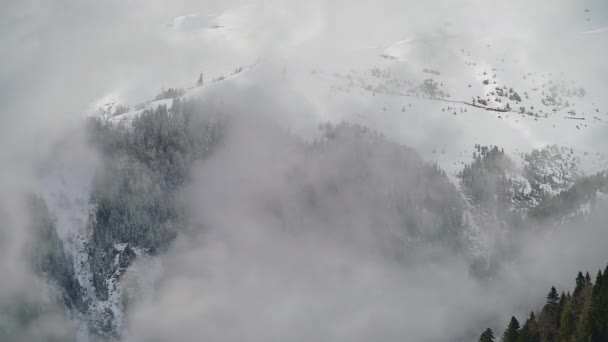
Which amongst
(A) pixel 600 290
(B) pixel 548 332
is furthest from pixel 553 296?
(A) pixel 600 290

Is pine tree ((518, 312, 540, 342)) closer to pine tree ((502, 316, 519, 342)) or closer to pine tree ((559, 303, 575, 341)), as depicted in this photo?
pine tree ((502, 316, 519, 342))

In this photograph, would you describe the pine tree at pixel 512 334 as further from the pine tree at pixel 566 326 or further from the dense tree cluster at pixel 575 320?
the pine tree at pixel 566 326

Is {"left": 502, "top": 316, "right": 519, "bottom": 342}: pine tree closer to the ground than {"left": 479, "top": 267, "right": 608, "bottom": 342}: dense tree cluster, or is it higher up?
closer to the ground

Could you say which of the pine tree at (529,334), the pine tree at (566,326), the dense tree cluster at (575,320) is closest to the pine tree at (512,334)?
the dense tree cluster at (575,320)

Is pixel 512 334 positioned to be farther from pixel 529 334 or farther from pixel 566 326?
pixel 566 326

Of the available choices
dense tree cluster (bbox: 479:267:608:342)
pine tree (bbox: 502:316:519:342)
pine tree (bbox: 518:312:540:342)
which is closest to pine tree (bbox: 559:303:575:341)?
dense tree cluster (bbox: 479:267:608:342)

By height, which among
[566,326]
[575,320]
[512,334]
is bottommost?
[512,334]

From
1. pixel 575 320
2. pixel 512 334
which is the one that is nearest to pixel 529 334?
pixel 512 334

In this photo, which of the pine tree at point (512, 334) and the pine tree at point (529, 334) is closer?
the pine tree at point (529, 334)
